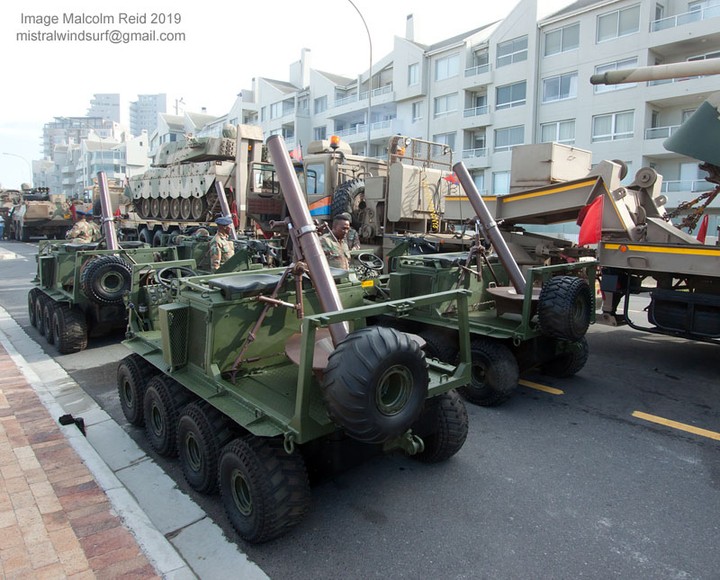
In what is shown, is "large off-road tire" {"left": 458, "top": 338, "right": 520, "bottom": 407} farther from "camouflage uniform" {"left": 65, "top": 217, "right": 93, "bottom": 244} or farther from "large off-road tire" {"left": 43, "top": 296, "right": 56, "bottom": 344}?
"camouflage uniform" {"left": 65, "top": 217, "right": 93, "bottom": 244}

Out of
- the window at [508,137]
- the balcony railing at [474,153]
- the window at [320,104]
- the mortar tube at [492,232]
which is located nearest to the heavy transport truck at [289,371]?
the mortar tube at [492,232]

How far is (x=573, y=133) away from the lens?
2723cm

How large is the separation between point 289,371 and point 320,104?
44.0m

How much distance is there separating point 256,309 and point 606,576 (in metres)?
2.94

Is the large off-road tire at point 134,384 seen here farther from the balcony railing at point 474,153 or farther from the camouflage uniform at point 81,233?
the balcony railing at point 474,153

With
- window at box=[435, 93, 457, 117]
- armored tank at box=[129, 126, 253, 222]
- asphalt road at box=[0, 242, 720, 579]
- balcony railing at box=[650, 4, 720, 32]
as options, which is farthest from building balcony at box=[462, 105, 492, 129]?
asphalt road at box=[0, 242, 720, 579]

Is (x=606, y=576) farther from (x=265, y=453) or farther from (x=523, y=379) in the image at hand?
(x=523, y=379)

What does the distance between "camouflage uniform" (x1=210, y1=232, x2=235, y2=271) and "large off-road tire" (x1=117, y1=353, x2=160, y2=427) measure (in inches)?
112

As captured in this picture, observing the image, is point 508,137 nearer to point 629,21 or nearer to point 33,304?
point 629,21

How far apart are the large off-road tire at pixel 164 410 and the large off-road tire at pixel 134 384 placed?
0.95 feet

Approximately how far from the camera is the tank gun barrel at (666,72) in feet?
22.2

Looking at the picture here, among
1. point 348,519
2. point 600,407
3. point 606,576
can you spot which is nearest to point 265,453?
point 348,519

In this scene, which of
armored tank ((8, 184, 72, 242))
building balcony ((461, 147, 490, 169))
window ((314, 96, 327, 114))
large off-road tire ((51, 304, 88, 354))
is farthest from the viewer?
window ((314, 96, 327, 114))

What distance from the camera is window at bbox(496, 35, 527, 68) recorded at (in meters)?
29.4
